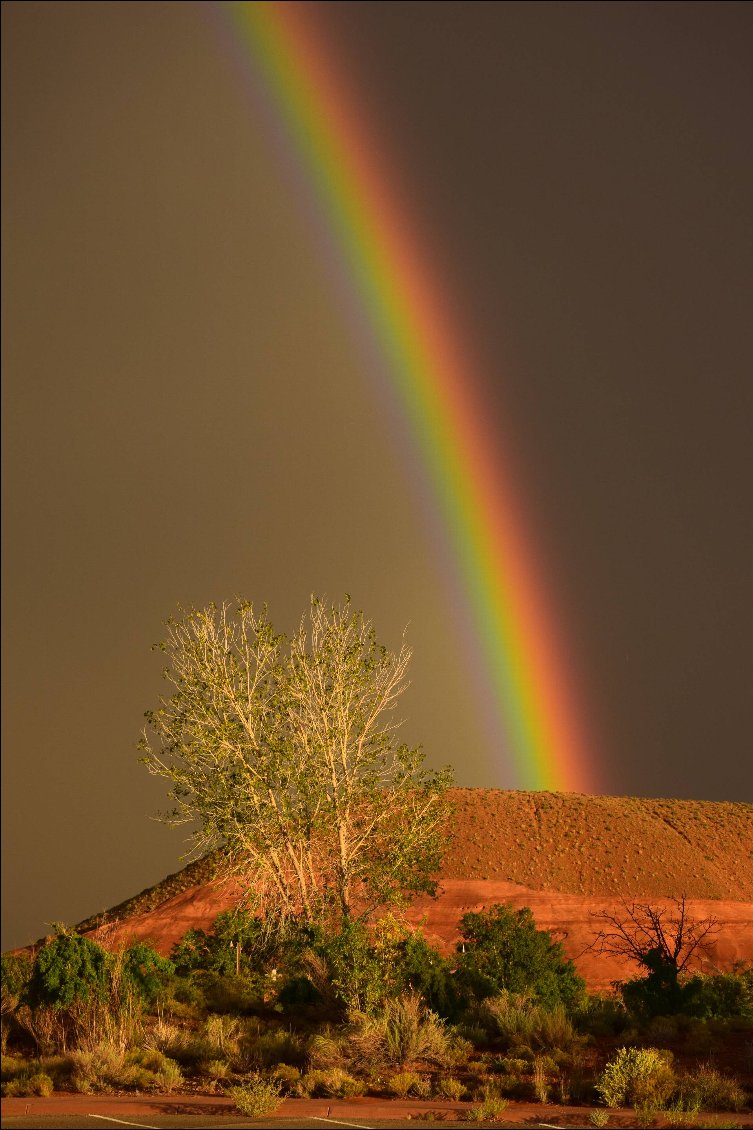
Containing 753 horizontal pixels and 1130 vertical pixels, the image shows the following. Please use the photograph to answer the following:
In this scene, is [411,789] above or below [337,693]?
below

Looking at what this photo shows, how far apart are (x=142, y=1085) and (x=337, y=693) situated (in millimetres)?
11399

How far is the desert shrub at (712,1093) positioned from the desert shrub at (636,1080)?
24cm

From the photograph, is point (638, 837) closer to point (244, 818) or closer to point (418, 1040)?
point (244, 818)

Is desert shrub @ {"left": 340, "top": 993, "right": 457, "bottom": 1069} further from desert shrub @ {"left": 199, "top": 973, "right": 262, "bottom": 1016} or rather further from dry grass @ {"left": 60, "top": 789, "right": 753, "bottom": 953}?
dry grass @ {"left": 60, "top": 789, "right": 753, "bottom": 953}

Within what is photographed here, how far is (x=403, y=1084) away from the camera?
59.0ft

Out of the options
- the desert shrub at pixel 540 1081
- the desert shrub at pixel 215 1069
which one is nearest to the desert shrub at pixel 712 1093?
the desert shrub at pixel 540 1081

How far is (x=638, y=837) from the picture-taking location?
7738cm

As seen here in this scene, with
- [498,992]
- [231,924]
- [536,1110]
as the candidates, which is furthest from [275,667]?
[536,1110]

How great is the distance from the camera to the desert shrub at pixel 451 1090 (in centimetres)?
1781

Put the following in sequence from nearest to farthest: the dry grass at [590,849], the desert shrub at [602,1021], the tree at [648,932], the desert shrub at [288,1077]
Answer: the desert shrub at [288,1077] < the desert shrub at [602,1021] < the tree at [648,932] < the dry grass at [590,849]

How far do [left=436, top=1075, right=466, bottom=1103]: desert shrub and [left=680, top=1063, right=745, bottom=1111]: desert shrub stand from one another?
10.4 ft

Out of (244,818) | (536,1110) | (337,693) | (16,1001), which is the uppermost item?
(337,693)

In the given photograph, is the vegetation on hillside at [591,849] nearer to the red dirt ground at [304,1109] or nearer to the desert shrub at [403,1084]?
the desert shrub at [403,1084]

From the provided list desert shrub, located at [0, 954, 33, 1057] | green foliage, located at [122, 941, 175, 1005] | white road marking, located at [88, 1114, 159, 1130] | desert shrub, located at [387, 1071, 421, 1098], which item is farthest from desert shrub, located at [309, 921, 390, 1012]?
white road marking, located at [88, 1114, 159, 1130]
